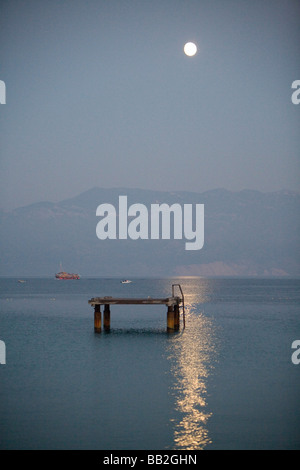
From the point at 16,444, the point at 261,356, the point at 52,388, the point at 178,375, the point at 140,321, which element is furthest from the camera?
the point at 140,321

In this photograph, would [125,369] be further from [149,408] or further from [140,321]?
[140,321]

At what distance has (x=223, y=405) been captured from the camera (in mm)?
25312

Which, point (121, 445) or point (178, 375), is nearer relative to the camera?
point (121, 445)

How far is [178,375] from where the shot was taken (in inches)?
1281

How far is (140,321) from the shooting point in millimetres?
70062

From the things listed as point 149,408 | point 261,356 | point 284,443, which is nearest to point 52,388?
point 149,408

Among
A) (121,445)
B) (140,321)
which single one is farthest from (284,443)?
(140,321)

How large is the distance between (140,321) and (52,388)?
41.3 metres

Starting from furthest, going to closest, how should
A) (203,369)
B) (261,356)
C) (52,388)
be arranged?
(261,356) → (203,369) → (52,388)

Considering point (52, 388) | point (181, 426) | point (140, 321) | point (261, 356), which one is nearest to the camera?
point (181, 426)
